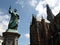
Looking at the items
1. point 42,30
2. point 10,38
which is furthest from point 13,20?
point 42,30

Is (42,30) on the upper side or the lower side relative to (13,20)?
lower

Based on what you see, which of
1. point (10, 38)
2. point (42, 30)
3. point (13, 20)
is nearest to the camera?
point (10, 38)

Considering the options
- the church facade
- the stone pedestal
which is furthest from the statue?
the church facade

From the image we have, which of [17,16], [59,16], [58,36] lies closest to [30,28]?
[59,16]

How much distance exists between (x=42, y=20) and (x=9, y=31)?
4030 cm

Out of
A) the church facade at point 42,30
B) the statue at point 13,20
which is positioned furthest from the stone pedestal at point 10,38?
the church facade at point 42,30

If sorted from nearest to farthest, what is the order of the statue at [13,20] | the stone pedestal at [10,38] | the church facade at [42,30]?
the stone pedestal at [10,38], the statue at [13,20], the church facade at [42,30]

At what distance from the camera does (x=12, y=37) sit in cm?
1700

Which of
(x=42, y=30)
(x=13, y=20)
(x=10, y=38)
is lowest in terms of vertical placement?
(x=10, y=38)

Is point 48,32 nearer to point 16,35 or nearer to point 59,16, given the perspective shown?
point 59,16

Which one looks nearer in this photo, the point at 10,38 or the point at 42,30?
the point at 10,38

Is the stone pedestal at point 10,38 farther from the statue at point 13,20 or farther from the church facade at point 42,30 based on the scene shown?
the church facade at point 42,30

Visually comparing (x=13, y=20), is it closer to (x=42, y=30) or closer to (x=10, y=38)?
(x=10, y=38)

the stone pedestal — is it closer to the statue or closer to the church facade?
the statue
